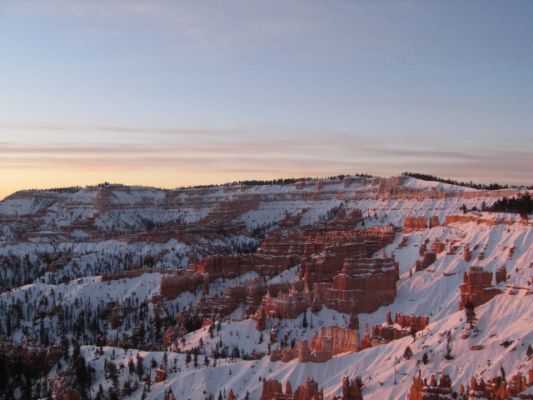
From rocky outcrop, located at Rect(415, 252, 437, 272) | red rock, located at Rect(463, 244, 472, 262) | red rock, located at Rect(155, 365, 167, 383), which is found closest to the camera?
red rock, located at Rect(155, 365, 167, 383)

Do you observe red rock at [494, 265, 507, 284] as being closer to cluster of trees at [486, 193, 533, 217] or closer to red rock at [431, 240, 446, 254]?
red rock at [431, 240, 446, 254]

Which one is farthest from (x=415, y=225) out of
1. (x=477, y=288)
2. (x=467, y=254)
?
(x=477, y=288)

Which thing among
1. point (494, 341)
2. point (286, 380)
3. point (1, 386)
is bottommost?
point (1, 386)

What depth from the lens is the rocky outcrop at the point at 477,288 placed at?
242ft

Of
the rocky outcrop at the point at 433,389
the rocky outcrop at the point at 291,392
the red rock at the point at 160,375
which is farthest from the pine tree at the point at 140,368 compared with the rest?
the rocky outcrop at the point at 433,389

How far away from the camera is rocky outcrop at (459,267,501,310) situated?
7381 centimetres

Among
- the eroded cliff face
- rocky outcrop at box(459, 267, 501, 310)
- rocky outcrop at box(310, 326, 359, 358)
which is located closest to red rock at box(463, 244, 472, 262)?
the eroded cliff face

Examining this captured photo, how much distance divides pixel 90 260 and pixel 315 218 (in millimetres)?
59773

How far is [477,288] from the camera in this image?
7800 centimetres

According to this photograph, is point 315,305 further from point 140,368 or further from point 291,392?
point 291,392

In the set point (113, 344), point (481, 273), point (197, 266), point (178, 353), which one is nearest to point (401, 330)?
point (481, 273)

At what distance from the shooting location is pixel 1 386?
8112 centimetres

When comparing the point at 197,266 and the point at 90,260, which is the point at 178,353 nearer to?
the point at 197,266

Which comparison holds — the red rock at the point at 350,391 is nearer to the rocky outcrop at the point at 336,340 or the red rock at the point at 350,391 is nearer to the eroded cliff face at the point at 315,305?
the eroded cliff face at the point at 315,305
